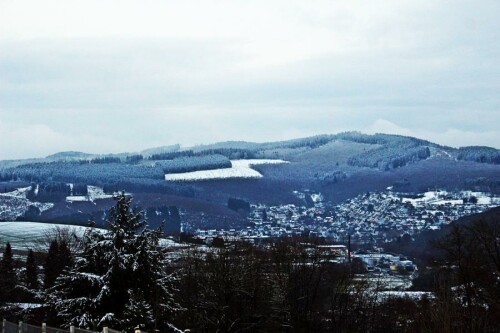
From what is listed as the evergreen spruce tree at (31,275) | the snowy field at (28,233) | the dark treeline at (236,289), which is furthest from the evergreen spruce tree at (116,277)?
the snowy field at (28,233)

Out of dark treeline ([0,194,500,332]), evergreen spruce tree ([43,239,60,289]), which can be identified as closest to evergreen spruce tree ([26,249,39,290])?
dark treeline ([0,194,500,332])

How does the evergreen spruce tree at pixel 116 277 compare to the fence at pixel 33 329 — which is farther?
the evergreen spruce tree at pixel 116 277

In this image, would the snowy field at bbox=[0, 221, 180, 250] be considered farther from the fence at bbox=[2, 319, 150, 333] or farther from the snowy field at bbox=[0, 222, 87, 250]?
the fence at bbox=[2, 319, 150, 333]

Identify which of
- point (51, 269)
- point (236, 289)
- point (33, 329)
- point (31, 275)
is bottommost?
point (31, 275)

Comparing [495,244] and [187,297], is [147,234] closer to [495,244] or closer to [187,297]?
[187,297]

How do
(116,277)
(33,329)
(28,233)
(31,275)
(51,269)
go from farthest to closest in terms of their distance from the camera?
(28,233)
(31,275)
(51,269)
(116,277)
(33,329)

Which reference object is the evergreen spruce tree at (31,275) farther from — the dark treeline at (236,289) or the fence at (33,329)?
the fence at (33,329)

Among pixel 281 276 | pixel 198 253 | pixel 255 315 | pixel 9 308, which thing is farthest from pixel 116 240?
pixel 198 253

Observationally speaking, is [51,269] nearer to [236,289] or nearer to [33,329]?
[236,289]

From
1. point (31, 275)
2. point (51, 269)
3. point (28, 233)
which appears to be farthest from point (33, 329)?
point (28, 233)
